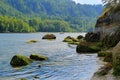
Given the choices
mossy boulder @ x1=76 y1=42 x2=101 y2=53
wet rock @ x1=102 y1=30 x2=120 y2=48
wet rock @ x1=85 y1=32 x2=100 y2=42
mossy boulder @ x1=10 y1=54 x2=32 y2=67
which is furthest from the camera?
wet rock @ x1=85 y1=32 x2=100 y2=42

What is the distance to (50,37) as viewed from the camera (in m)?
136

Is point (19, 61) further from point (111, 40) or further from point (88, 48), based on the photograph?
point (88, 48)

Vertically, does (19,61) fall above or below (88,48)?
below

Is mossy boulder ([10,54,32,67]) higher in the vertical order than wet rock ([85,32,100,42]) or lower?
lower

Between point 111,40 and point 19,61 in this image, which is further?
point 111,40

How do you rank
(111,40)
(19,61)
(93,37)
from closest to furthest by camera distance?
(19,61) < (111,40) < (93,37)

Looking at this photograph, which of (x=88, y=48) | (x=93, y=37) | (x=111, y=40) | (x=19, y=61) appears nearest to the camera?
(x=19, y=61)

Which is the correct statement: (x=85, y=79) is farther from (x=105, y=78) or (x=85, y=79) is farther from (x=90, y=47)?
(x=90, y=47)

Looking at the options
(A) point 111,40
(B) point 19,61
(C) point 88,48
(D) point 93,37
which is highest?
(D) point 93,37

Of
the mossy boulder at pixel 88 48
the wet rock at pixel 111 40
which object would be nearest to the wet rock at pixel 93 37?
the mossy boulder at pixel 88 48

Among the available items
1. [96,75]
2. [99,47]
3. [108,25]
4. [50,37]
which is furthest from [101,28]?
[50,37]

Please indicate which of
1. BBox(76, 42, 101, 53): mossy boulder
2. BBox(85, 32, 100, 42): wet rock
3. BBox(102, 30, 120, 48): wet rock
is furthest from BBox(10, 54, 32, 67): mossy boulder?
BBox(85, 32, 100, 42): wet rock

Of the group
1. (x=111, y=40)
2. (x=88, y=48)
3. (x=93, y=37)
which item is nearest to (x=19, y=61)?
(x=111, y=40)

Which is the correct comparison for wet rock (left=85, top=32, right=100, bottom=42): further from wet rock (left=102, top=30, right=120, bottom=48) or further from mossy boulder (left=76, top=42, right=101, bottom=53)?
wet rock (left=102, top=30, right=120, bottom=48)
